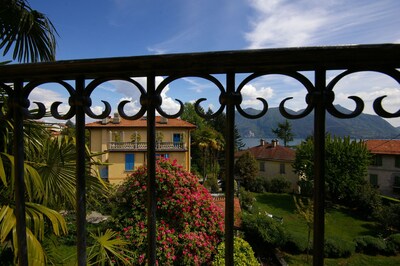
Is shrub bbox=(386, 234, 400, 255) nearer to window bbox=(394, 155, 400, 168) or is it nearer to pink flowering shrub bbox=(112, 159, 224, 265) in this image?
pink flowering shrub bbox=(112, 159, 224, 265)

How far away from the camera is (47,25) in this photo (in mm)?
4352

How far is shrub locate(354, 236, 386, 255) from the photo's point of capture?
484 inches

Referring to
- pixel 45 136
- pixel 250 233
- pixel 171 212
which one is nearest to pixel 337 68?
pixel 45 136

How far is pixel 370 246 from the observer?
12.5 metres

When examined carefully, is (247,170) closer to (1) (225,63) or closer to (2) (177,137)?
(2) (177,137)

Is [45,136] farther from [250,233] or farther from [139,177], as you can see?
[250,233]

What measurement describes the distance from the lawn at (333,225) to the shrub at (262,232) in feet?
3.04

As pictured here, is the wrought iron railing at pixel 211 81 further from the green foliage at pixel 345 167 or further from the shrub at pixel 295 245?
the green foliage at pixel 345 167

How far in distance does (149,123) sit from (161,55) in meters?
0.26

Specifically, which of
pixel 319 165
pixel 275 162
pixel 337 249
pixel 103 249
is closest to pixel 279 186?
pixel 275 162

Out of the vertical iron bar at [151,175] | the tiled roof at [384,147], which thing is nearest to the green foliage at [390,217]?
the tiled roof at [384,147]

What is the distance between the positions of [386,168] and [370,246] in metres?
15.9

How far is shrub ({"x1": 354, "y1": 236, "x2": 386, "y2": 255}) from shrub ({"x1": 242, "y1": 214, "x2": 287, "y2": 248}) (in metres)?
4.67

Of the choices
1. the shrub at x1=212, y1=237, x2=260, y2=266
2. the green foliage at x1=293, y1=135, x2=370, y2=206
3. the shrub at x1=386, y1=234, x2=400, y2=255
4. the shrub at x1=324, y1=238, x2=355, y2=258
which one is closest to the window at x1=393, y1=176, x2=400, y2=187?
the green foliage at x1=293, y1=135, x2=370, y2=206
